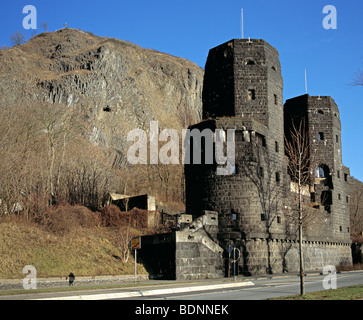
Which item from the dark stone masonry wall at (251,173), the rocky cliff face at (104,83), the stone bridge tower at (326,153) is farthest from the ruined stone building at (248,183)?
the rocky cliff face at (104,83)

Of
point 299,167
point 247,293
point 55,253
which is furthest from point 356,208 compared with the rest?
point 247,293

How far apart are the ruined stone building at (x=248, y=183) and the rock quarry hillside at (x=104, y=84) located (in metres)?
48.5

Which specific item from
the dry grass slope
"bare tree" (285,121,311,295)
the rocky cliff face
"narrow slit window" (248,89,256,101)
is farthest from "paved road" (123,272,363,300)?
the rocky cliff face

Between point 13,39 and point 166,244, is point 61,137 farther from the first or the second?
point 13,39

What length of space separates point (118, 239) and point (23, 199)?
7.46 metres

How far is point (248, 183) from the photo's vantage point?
33938 millimetres

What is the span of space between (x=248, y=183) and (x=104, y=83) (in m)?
79.5

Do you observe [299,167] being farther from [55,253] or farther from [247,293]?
[55,253]

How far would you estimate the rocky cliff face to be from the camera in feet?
324

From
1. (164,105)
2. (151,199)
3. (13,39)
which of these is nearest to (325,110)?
(151,199)

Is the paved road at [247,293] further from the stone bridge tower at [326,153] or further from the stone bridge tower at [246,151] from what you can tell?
the stone bridge tower at [326,153]

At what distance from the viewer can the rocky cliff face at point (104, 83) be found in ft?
324

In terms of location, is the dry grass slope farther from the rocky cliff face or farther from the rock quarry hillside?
the rocky cliff face

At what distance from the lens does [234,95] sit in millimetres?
37094
